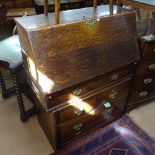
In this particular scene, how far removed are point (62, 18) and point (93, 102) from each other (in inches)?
28.2

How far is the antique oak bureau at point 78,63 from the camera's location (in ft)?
3.89

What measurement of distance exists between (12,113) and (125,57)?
1.35 meters

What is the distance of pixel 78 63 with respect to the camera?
50.9 inches

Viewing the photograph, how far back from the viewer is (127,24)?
4.98ft

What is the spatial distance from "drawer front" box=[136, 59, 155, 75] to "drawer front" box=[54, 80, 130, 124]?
0.61ft

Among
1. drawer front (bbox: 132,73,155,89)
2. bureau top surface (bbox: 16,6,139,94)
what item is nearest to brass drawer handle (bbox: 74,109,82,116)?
bureau top surface (bbox: 16,6,139,94)

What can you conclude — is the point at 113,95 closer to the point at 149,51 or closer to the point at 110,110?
the point at 110,110

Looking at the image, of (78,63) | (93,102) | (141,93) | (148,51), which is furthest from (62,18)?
(141,93)

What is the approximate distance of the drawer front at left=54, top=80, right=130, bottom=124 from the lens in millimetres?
1385

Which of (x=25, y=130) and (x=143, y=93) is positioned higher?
(x=143, y=93)

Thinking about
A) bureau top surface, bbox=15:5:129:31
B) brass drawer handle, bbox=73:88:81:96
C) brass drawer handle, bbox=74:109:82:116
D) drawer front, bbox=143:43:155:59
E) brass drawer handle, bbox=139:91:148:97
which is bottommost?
brass drawer handle, bbox=139:91:148:97

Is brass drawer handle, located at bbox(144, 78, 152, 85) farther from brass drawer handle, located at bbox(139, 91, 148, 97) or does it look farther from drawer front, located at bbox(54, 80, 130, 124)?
drawer front, located at bbox(54, 80, 130, 124)

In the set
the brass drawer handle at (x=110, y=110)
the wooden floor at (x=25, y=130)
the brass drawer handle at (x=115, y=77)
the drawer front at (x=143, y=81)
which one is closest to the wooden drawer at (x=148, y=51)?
the drawer front at (x=143, y=81)

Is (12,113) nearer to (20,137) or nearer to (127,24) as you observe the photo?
(20,137)
